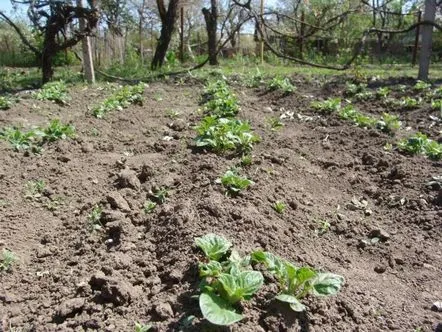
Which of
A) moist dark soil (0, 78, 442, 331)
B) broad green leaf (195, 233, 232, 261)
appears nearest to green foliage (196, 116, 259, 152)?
moist dark soil (0, 78, 442, 331)

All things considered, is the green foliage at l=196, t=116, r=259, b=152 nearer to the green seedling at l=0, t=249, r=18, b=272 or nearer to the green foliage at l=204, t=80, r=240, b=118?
the green foliage at l=204, t=80, r=240, b=118

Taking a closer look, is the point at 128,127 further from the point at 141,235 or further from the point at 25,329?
the point at 25,329

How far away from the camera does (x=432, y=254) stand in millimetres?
2924

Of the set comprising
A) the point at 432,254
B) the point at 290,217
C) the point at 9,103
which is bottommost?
the point at 432,254

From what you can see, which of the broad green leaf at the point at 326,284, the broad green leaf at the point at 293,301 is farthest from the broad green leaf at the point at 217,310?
the broad green leaf at the point at 326,284

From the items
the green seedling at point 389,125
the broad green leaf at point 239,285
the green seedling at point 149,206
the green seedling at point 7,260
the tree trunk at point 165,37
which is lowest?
the green seedling at point 7,260

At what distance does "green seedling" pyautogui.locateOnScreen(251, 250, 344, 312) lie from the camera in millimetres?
2027

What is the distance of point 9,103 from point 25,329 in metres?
4.77

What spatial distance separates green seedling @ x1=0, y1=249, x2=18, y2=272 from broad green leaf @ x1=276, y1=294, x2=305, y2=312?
1606 mm

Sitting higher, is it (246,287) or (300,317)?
(246,287)

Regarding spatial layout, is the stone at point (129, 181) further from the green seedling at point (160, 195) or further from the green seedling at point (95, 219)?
the green seedling at point (95, 219)

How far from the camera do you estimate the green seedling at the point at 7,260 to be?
8.68 ft

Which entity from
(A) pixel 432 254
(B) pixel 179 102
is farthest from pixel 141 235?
(B) pixel 179 102

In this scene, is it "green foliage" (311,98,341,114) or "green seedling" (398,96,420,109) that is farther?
"green seedling" (398,96,420,109)
